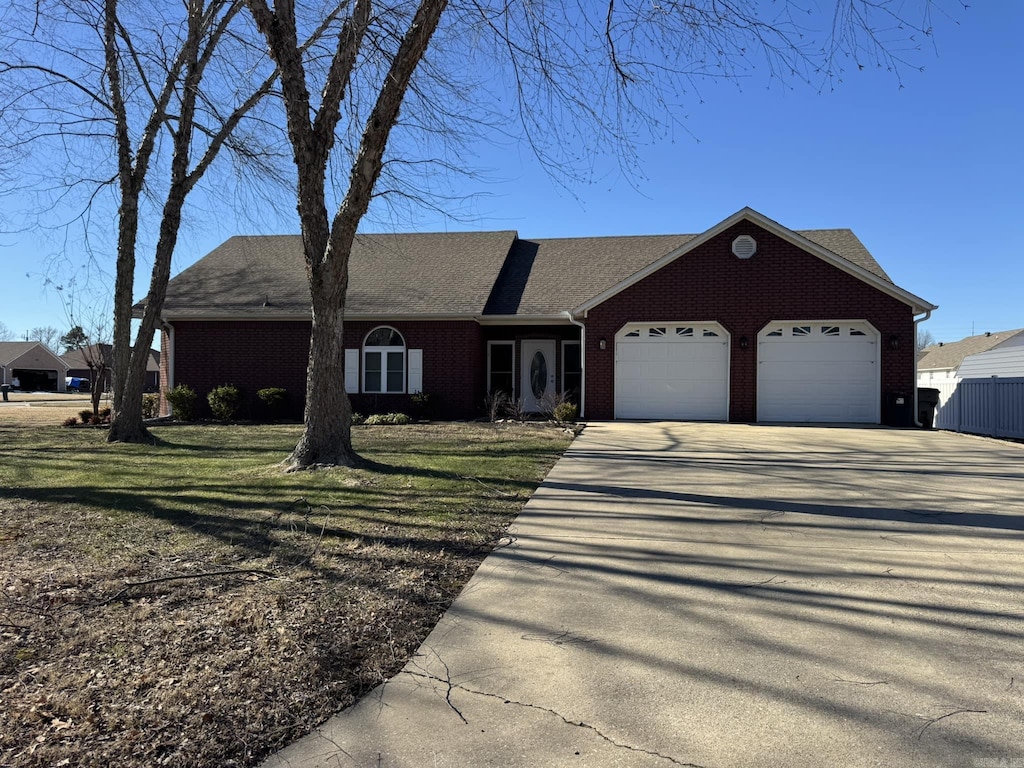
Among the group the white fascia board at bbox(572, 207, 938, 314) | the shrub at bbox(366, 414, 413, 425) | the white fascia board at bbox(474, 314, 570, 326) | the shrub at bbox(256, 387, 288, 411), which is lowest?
the shrub at bbox(366, 414, 413, 425)

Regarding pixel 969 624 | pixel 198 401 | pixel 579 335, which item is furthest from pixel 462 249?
pixel 969 624

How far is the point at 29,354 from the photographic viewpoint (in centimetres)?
7375

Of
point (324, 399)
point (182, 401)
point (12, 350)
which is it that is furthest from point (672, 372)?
point (12, 350)

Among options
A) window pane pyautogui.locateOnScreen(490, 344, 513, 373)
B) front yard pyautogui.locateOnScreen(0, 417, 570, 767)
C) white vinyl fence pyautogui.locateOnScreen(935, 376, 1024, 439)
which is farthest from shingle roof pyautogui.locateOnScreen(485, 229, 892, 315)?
front yard pyautogui.locateOnScreen(0, 417, 570, 767)

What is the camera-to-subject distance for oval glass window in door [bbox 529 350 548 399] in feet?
62.8

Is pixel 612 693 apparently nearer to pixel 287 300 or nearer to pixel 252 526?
pixel 252 526

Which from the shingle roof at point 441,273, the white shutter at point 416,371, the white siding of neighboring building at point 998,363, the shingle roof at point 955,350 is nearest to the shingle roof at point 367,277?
the shingle roof at point 441,273

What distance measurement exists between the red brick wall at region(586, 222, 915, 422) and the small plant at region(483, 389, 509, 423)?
222 centimetres

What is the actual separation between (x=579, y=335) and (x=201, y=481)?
1246cm

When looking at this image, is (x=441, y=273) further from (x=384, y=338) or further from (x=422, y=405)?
(x=422, y=405)

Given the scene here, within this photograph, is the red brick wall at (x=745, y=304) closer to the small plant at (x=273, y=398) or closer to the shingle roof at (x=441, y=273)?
the shingle roof at (x=441, y=273)

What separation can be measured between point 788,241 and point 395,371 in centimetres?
1040

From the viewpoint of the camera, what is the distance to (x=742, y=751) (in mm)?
2578

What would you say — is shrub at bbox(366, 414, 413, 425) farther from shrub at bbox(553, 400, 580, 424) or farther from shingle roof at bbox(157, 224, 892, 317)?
shrub at bbox(553, 400, 580, 424)
